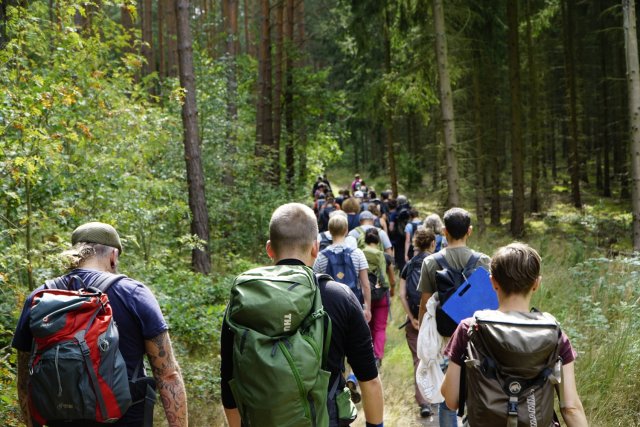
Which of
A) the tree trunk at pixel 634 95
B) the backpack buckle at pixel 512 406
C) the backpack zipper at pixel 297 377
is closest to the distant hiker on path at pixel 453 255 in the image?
the backpack buckle at pixel 512 406

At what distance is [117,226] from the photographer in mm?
7695

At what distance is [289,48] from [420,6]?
27.3 ft

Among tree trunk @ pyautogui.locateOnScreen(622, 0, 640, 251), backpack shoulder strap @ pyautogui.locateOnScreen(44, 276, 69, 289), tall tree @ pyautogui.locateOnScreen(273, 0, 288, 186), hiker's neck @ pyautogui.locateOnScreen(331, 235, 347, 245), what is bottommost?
hiker's neck @ pyautogui.locateOnScreen(331, 235, 347, 245)

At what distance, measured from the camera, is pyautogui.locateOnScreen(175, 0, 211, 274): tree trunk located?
11.3 m

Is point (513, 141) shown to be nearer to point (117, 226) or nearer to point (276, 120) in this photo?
point (276, 120)

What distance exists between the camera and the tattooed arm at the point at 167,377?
329 centimetres

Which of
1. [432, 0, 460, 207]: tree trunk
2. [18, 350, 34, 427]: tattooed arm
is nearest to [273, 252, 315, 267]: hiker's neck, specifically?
[18, 350, 34, 427]: tattooed arm

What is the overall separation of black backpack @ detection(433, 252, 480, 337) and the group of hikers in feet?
4.62

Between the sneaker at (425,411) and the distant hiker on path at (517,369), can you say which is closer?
the distant hiker on path at (517,369)

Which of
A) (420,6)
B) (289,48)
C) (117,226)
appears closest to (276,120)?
(289,48)

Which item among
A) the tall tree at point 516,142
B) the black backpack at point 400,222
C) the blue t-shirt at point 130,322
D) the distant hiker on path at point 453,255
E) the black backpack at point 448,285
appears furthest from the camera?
the tall tree at point 516,142

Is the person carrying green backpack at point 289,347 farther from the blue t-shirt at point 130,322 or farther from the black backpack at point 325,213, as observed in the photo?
the black backpack at point 325,213

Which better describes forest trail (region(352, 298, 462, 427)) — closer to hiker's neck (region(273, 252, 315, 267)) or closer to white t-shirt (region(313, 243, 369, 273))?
white t-shirt (region(313, 243, 369, 273))

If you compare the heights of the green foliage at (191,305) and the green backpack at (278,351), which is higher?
the green backpack at (278,351)
